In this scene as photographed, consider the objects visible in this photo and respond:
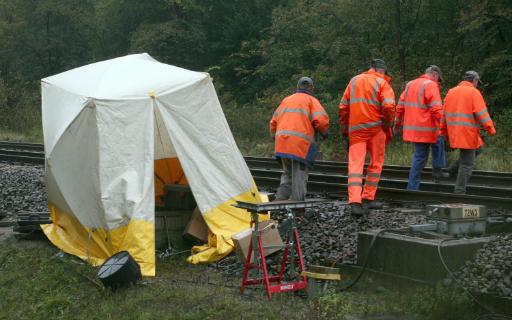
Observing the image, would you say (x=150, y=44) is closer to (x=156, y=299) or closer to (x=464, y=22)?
(x=464, y=22)

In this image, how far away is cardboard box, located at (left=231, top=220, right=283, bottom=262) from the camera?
7.20 m

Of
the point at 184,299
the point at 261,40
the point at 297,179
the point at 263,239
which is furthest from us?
the point at 261,40

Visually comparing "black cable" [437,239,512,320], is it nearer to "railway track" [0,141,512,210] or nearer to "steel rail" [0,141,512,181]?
"railway track" [0,141,512,210]

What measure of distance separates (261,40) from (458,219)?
29.1m

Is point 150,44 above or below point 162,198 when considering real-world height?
above

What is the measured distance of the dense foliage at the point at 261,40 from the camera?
23.1 meters

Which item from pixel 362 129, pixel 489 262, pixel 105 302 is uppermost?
pixel 362 129

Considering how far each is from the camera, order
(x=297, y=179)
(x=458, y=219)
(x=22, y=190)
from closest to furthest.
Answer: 1. (x=458, y=219)
2. (x=297, y=179)
3. (x=22, y=190)

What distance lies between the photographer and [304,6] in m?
30.7

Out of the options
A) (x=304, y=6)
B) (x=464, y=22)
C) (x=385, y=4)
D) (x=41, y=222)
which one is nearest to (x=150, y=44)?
(x=304, y=6)

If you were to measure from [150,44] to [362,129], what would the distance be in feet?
99.6

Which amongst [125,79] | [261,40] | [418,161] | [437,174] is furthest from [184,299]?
[261,40]

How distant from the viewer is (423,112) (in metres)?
10.4

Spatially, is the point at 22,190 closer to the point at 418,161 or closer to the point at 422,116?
the point at 418,161
